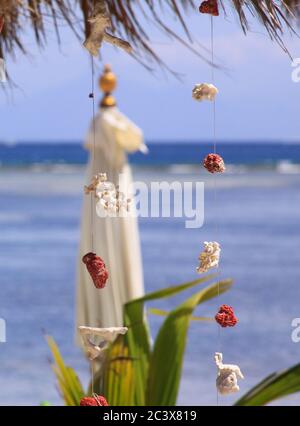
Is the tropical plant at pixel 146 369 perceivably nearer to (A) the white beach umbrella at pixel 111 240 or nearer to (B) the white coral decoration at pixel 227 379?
(B) the white coral decoration at pixel 227 379

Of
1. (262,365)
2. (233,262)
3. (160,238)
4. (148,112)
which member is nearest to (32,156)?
(148,112)

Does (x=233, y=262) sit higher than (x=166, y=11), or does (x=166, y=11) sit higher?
(x=166, y=11)

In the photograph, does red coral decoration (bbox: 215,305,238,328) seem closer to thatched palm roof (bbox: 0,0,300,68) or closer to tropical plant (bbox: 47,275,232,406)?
thatched palm roof (bbox: 0,0,300,68)

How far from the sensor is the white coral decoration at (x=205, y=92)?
1.42 metres

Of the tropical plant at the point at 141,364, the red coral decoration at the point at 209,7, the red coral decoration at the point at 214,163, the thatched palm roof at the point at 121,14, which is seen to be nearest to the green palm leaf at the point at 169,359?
the tropical plant at the point at 141,364

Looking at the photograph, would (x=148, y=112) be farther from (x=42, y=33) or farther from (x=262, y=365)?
(x=42, y=33)

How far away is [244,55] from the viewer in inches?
798

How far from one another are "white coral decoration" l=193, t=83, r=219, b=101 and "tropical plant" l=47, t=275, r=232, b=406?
3.41 ft

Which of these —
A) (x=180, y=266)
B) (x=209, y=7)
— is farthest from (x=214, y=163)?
(x=180, y=266)

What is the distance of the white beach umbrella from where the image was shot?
380 cm

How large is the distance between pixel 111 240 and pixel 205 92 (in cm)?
261

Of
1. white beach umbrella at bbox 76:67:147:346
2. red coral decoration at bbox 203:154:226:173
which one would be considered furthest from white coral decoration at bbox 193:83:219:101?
white beach umbrella at bbox 76:67:147:346

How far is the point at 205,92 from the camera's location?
4.67 ft
